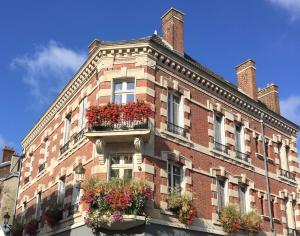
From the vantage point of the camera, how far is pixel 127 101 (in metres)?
17.9

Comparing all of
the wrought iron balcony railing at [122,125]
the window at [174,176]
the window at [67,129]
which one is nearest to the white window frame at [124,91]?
the wrought iron balcony railing at [122,125]

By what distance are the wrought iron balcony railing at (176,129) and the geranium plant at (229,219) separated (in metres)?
3.62

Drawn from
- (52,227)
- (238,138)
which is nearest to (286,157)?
(238,138)

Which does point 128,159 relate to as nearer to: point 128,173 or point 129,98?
point 128,173

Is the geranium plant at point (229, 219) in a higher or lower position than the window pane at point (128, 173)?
lower

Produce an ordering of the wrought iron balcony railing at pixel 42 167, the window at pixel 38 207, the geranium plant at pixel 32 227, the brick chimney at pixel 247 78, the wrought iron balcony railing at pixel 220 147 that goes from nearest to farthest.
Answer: the wrought iron balcony railing at pixel 220 147 → the geranium plant at pixel 32 227 → the window at pixel 38 207 → the wrought iron balcony railing at pixel 42 167 → the brick chimney at pixel 247 78

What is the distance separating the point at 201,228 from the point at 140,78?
250 inches

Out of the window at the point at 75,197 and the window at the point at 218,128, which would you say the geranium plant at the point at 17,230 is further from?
the window at the point at 218,128

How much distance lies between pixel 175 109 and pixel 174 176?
3008 millimetres

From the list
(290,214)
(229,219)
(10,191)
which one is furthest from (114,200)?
(10,191)

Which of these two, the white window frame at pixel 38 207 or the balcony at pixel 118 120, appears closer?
the balcony at pixel 118 120

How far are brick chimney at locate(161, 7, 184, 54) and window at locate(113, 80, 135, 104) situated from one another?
3492 mm

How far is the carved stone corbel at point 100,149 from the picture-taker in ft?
54.3

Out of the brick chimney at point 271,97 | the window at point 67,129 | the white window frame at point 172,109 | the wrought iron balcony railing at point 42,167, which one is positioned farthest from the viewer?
the brick chimney at point 271,97
